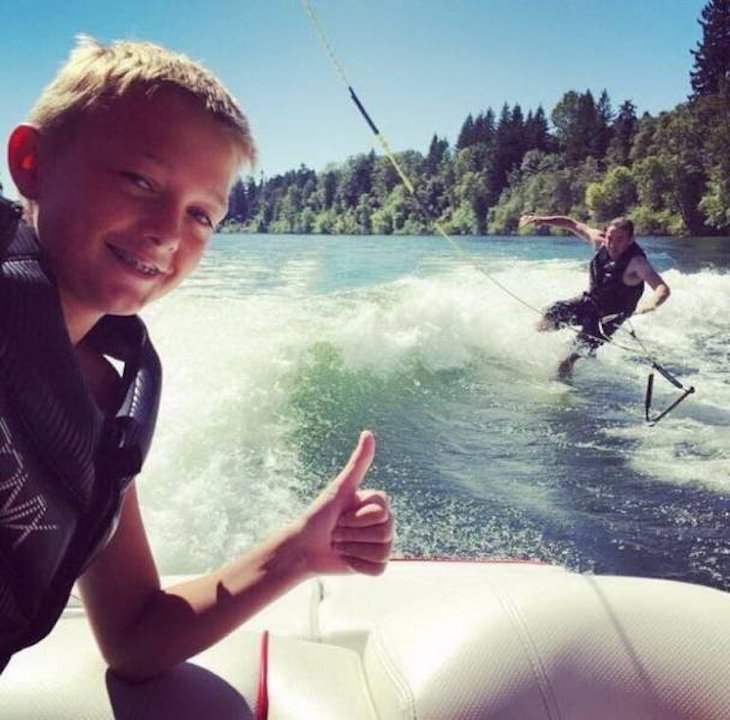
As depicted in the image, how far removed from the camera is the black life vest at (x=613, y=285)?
7406 mm

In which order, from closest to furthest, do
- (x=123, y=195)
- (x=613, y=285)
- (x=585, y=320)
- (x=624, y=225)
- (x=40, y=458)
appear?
1. (x=40, y=458)
2. (x=123, y=195)
3. (x=624, y=225)
4. (x=613, y=285)
5. (x=585, y=320)

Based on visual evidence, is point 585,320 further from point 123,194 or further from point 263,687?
point 123,194

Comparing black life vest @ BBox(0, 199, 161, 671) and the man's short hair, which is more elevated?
the man's short hair

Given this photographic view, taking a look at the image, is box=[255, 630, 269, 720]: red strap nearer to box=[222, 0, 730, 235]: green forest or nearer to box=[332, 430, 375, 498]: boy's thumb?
box=[332, 430, 375, 498]: boy's thumb

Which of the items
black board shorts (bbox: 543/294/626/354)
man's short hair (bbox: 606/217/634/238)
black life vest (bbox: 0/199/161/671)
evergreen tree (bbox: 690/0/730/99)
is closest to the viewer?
black life vest (bbox: 0/199/161/671)

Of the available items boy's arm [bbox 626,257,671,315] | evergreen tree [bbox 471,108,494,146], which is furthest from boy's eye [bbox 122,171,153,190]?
evergreen tree [bbox 471,108,494,146]

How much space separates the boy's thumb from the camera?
120 centimetres

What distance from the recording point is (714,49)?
5900 centimetres

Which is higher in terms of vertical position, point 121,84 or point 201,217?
point 121,84

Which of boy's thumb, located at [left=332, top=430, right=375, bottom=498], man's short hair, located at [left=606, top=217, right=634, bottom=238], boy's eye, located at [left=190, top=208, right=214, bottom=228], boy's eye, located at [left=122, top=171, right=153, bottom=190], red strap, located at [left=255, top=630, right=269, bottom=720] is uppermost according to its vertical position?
man's short hair, located at [left=606, top=217, right=634, bottom=238]

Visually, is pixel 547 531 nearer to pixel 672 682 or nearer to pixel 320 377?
pixel 672 682

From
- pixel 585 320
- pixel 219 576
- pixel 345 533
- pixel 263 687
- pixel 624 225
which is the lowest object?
pixel 585 320

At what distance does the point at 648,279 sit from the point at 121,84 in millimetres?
6816

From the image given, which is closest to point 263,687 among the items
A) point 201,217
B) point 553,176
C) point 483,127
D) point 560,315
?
point 201,217
